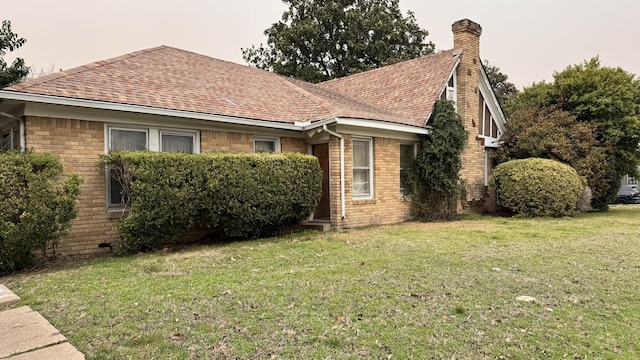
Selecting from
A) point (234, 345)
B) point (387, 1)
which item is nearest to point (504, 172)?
point (234, 345)

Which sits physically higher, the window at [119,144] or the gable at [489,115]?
the gable at [489,115]

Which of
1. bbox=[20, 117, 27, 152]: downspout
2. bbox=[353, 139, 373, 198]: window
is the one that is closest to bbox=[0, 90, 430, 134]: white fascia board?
bbox=[20, 117, 27, 152]: downspout

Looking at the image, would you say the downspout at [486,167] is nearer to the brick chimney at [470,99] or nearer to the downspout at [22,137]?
the brick chimney at [470,99]

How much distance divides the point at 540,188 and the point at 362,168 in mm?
6334

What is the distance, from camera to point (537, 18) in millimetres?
17031

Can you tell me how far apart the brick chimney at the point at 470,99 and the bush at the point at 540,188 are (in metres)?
1.23

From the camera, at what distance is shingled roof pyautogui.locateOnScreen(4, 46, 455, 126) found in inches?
339

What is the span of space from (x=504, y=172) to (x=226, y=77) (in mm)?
10145

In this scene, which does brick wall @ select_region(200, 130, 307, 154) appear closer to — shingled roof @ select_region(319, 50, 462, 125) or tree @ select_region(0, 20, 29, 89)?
shingled roof @ select_region(319, 50, 462, 125)

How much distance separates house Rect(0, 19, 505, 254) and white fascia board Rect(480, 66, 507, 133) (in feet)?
0.15

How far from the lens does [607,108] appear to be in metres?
15.7

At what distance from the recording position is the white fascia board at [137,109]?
711 cm

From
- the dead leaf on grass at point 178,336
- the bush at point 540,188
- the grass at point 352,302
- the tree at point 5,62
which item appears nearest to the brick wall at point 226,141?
the grass at point 352,302

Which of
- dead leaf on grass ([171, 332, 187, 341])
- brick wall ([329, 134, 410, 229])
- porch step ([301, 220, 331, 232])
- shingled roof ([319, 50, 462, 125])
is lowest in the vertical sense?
dead leaf on grass ([171, 332, 187, 341])
